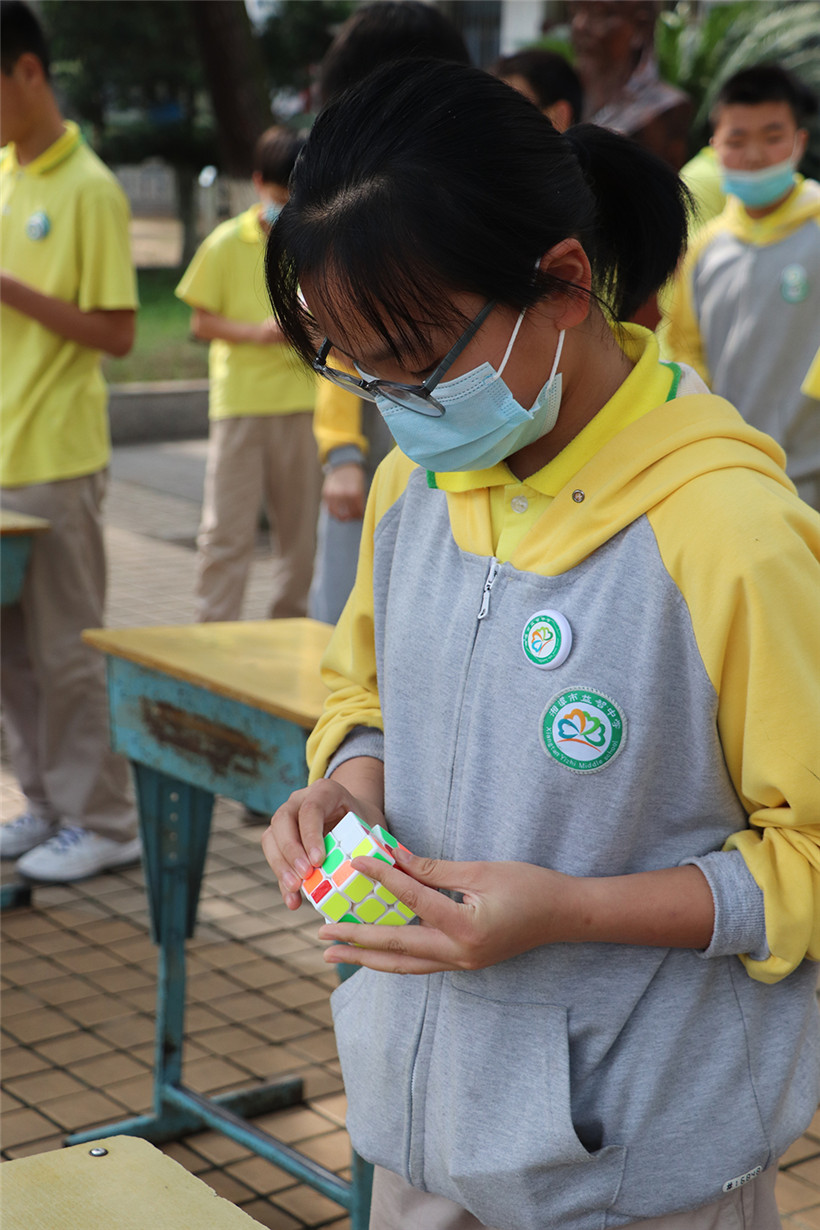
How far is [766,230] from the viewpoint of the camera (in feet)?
13.5

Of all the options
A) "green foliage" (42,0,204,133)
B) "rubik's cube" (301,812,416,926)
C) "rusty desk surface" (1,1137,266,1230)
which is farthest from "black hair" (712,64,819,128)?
"green foliage" (42,0,204,133)

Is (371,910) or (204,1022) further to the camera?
(204,1022)

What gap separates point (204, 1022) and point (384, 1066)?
1.86 metres

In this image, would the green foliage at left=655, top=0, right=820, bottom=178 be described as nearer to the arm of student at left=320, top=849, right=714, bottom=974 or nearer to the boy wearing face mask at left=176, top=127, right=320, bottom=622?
the boy wearing face mask at left=176, top=127, right=320, bottom=622

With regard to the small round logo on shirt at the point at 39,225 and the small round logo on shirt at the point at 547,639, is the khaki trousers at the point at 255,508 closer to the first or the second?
the small round logo on shirt at the point at 39,225

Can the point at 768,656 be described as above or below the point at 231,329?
above

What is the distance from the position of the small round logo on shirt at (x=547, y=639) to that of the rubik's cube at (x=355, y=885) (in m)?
0.22

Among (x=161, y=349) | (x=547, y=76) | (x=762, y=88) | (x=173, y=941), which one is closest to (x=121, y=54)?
(x=161, y=349)

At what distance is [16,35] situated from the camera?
3555mm

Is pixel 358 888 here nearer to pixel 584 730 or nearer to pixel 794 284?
pixel 584 730

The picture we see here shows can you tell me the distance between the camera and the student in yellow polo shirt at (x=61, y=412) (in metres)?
3.71

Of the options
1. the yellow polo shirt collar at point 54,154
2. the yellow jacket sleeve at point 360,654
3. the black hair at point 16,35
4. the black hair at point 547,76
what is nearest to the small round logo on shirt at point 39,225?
the yellow polo shirt collar at point 54,154

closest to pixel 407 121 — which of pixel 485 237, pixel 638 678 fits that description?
pixel 485 237

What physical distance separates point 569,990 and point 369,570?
524 millimetres
